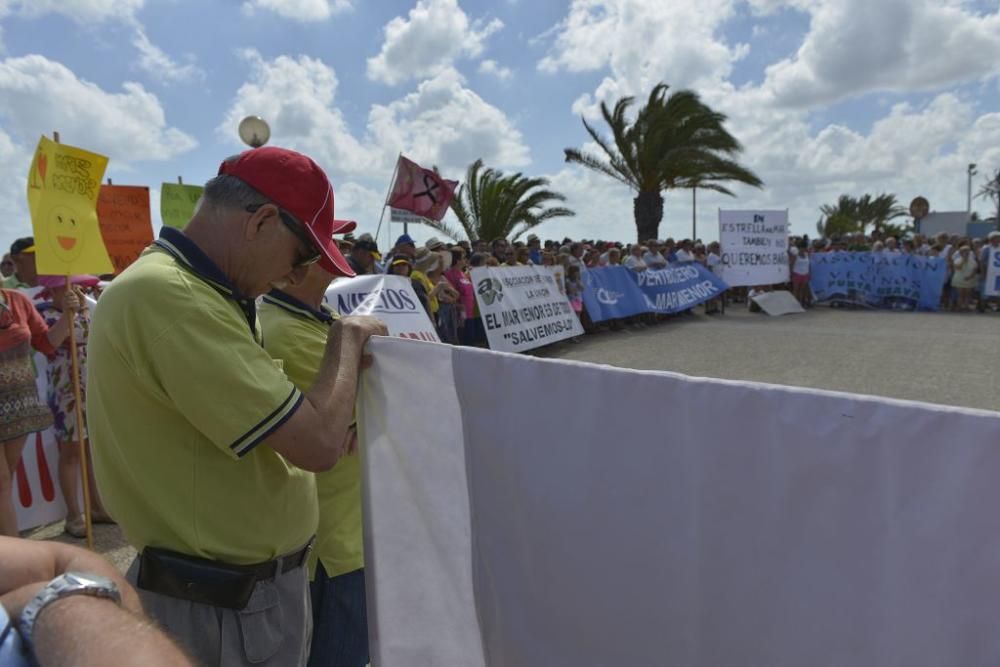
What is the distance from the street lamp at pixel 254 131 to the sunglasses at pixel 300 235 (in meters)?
5.55

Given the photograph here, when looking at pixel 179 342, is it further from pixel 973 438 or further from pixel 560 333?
pixel 560 333

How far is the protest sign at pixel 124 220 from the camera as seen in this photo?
20.4ft

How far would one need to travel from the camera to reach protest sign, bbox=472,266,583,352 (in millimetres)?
9648

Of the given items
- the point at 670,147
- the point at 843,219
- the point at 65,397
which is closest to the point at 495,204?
the point at 670,147

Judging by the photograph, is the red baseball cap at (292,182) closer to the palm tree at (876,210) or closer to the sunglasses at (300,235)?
the sunglasses at (300,235)

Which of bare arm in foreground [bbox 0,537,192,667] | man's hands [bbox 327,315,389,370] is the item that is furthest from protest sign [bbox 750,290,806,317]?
bare arm in foreground [bbox 0,537,192,667]

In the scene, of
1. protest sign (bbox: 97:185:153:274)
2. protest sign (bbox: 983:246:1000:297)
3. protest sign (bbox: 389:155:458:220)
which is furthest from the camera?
protest sign (bbox: 983:246:1000:297)

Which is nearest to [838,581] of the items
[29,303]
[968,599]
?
[968,599]


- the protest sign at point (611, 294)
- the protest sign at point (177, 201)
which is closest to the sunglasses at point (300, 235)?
the protest sign at point (177, 201)

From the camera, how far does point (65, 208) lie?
3.65 m

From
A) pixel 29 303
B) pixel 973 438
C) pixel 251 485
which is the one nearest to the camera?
pixel 973 438

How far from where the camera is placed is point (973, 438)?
0.98 metres

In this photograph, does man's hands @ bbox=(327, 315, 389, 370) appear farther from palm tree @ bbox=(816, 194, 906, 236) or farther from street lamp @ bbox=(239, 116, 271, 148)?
palm tree @ bbox=(816, 194, 906, 236)

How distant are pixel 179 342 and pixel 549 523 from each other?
2.79 ft
